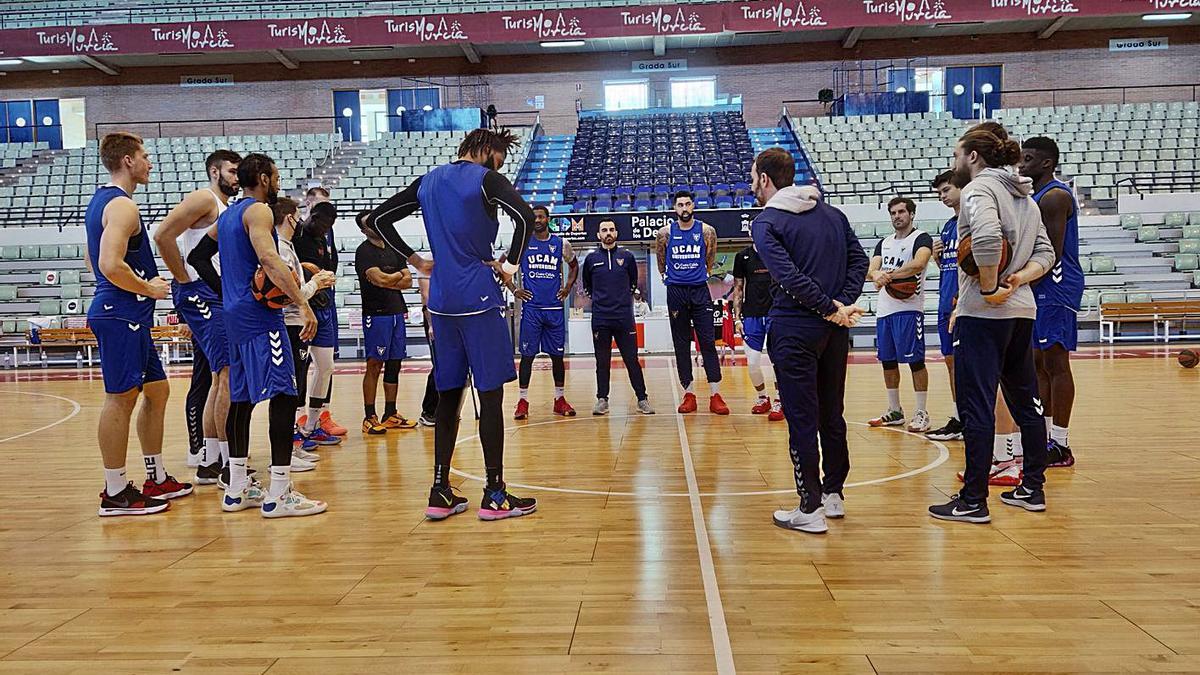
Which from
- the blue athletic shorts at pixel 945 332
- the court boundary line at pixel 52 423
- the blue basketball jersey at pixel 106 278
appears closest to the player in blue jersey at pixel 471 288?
the blue basketball jersey at pixel 106 278

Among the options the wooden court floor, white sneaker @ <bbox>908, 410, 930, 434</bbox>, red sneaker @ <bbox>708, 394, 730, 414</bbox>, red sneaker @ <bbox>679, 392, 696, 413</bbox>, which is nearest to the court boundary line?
the wooden court floor

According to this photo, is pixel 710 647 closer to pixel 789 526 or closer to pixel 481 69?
pixel 789 526

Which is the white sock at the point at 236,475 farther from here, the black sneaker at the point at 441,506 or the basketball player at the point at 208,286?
the black sneaker at the point at 441,506

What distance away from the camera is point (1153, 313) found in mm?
15312

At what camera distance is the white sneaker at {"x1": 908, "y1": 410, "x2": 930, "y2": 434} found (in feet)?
20.9

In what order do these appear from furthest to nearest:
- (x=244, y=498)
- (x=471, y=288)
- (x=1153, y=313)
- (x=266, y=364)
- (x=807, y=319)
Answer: (x=1153, y=313) < (x=244, y=498) < (x=266, y=364) < (x=471, y=288) < (x=807, y=319)

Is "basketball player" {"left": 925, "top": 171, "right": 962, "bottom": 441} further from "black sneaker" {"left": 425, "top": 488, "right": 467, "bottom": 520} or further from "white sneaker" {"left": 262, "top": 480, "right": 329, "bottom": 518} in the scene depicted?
"white sneaker" {"left": 262, "top": 480, "right": 329, "bottom": 518}

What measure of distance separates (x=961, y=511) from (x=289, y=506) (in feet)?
10.2

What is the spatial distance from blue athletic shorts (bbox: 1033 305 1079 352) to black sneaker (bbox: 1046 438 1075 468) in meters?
0.60

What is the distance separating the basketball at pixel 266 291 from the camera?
414 cm

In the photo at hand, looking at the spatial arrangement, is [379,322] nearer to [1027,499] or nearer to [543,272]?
[543,272]

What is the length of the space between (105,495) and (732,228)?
1328cm

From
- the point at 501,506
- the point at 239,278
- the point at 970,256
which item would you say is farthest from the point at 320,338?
the point at 970,256

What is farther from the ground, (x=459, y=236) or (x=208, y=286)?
(x=459, y=236)
